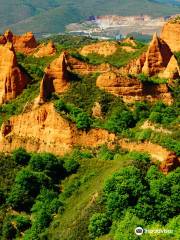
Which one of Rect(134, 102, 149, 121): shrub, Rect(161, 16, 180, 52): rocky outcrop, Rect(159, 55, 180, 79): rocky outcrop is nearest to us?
Rect(134, 102, 149, 121): shrub

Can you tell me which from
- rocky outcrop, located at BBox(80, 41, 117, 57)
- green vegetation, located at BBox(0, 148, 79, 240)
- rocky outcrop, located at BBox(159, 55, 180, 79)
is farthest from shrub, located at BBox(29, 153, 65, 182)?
rocky outcrop, located at BBox(80, 41, 117, 57)

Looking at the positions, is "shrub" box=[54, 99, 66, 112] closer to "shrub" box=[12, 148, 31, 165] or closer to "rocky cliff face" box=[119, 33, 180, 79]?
"shrub" box=[12, 148, 31, 165]

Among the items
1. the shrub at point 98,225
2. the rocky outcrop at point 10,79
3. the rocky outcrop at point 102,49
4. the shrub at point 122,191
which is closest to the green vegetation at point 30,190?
the shrub at point 98,225

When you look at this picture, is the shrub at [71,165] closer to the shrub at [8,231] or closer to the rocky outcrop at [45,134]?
the rocky outcrop at [45,134]

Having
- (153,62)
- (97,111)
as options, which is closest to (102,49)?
(153,62)

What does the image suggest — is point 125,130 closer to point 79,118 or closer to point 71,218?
point 79,118

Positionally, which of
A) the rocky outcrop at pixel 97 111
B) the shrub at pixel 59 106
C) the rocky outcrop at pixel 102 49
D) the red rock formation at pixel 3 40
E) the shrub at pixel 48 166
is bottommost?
the shrub at pixel 48 166
